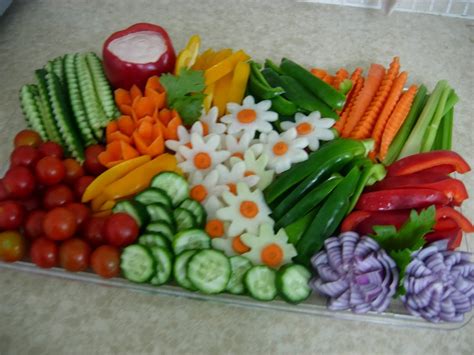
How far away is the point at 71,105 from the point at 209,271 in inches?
22.2

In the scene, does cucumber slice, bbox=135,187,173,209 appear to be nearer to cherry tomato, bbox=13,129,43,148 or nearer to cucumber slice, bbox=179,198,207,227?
cucumber slice, bbox=179,198,207,227

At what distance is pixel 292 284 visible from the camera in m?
1.06

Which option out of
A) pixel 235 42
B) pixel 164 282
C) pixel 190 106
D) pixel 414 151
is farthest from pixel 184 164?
pixel 235 42

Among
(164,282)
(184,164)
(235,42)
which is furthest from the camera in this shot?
(235,42)

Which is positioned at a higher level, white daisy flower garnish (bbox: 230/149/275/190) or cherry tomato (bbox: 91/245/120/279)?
white daisy flower garnish (bbox: 230/149/275/190)

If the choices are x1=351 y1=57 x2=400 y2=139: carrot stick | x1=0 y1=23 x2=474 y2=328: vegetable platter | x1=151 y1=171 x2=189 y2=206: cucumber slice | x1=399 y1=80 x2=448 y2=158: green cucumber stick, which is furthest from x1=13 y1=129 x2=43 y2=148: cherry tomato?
x1=399 y1=80 x2=448 y2=158: green cucumber stick

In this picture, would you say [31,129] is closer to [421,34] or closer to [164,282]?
[164,282]

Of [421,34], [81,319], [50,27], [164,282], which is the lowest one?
[81,319]

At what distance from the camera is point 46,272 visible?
3.78 ft

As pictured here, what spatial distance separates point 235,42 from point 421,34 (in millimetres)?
592

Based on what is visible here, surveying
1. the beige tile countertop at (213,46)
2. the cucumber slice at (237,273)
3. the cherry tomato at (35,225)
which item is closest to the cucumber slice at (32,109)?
the beige tile countertop at (213,46)

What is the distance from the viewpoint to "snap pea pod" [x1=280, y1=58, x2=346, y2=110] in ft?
4.35

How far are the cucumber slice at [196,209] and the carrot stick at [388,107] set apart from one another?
17.5 inches

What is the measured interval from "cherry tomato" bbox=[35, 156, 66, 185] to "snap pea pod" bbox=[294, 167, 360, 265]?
52cm
